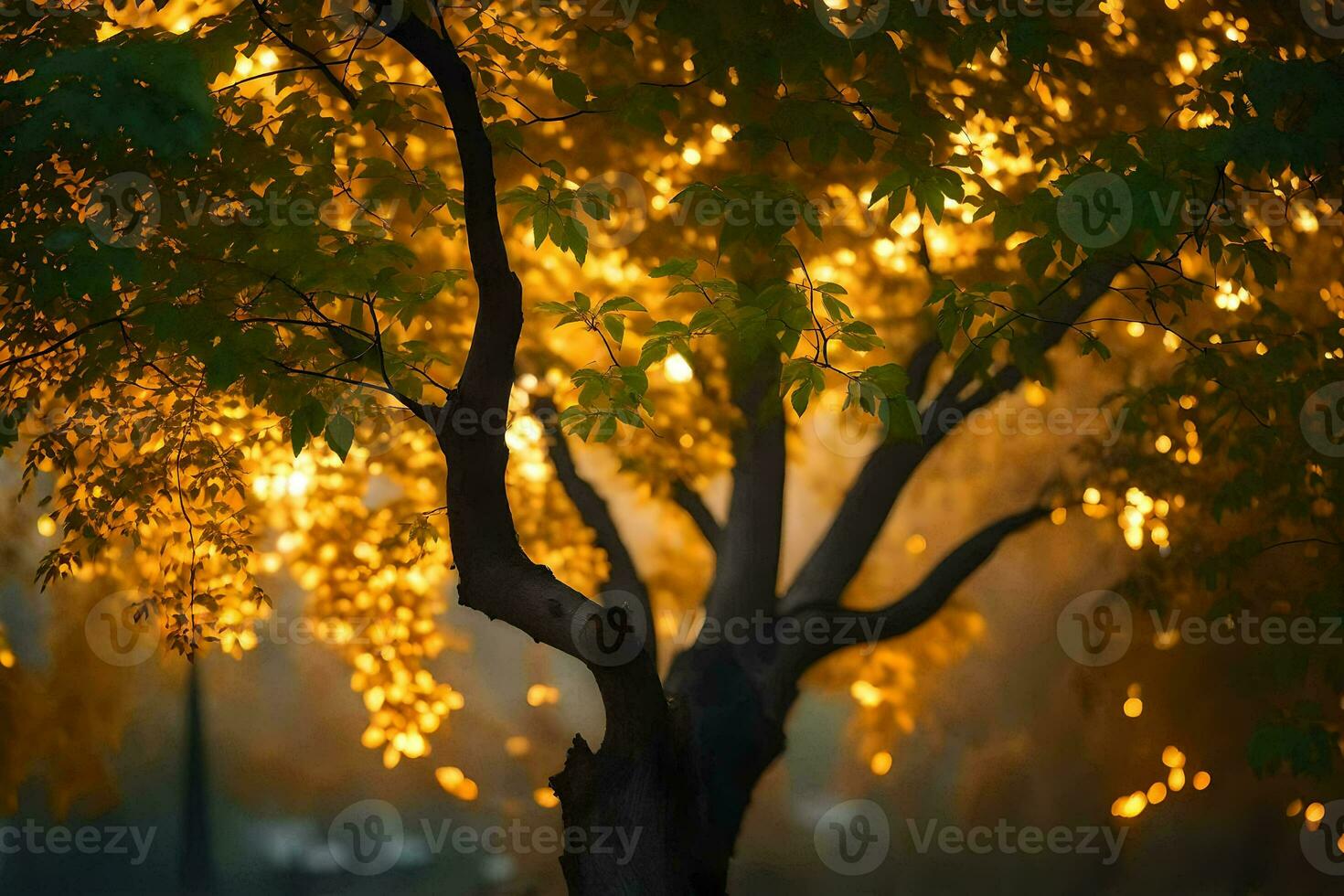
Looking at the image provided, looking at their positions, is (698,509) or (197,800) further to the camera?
(197,800)

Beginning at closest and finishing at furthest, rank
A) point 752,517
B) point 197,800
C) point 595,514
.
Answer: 1. point 752,517
2. point 595,514
3. point 197,800

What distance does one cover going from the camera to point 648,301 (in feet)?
16.8

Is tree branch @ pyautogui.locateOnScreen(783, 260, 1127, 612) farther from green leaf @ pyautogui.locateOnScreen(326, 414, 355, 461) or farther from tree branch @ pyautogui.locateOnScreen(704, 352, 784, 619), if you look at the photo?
green leaf @ pyautogui.locateOnScreen(326, 414, 355, 461)

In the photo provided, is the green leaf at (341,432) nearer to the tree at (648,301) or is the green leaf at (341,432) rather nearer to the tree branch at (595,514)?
the tree at (648,301)

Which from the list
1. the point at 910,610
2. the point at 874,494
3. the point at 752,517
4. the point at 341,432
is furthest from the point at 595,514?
the point at 341,432

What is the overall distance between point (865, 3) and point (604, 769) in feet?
8.03

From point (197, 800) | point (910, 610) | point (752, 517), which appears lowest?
point (197, 800)

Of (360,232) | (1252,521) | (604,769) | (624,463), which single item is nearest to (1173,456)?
(1252,521)

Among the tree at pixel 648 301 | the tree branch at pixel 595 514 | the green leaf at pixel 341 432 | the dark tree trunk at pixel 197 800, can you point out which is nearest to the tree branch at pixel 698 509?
the tree at pixel 648 301

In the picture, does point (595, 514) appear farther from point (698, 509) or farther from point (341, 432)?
point (341, 432)

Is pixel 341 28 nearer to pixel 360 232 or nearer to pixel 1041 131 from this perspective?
pixel 360 232

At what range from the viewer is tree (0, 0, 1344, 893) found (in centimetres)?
311

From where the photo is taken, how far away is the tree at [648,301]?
10.2 feet

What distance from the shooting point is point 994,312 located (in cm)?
346
